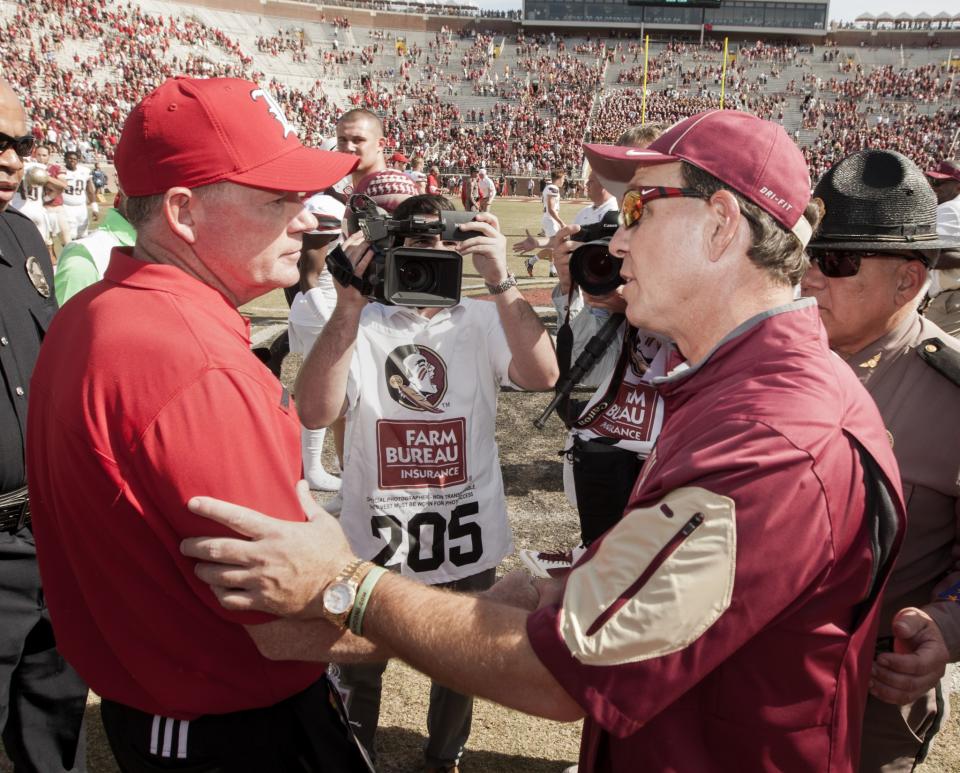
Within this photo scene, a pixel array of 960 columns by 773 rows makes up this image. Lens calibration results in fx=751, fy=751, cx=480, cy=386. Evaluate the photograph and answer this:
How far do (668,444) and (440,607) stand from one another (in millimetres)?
552

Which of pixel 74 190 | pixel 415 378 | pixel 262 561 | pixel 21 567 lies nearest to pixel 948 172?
pixel 415 378

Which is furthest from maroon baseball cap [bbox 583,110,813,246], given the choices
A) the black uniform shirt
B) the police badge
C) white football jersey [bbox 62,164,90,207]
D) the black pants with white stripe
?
white football jersey [bbox 62,164,90,207]

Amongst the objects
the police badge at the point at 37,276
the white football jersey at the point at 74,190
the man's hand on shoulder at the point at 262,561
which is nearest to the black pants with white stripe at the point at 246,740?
the man's hand on shoulder at the point at 262,561

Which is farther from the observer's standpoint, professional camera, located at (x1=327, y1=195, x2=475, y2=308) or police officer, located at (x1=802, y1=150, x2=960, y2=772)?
professional camera, located at (x1=327, y1=195, x2=475, y2=308)

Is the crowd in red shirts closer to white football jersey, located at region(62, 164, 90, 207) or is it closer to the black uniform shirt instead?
white football jersey, located at region(62, 164, 90, 207)

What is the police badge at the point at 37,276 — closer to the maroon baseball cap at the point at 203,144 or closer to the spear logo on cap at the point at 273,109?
the maroon baseball cap at the point at 203,144

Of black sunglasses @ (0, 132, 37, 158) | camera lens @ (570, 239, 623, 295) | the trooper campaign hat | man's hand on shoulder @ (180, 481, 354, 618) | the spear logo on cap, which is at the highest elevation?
the spear logo on cap

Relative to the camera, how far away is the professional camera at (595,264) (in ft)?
9.48

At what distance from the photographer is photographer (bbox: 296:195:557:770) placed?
292cm

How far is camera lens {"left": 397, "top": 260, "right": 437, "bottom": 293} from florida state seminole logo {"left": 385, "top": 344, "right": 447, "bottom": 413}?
36 centimetres

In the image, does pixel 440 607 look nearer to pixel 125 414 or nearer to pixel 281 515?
pixel 281 515

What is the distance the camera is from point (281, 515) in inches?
60.9

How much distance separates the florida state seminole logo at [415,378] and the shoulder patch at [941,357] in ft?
5.47

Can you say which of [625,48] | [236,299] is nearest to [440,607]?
[236,299]
